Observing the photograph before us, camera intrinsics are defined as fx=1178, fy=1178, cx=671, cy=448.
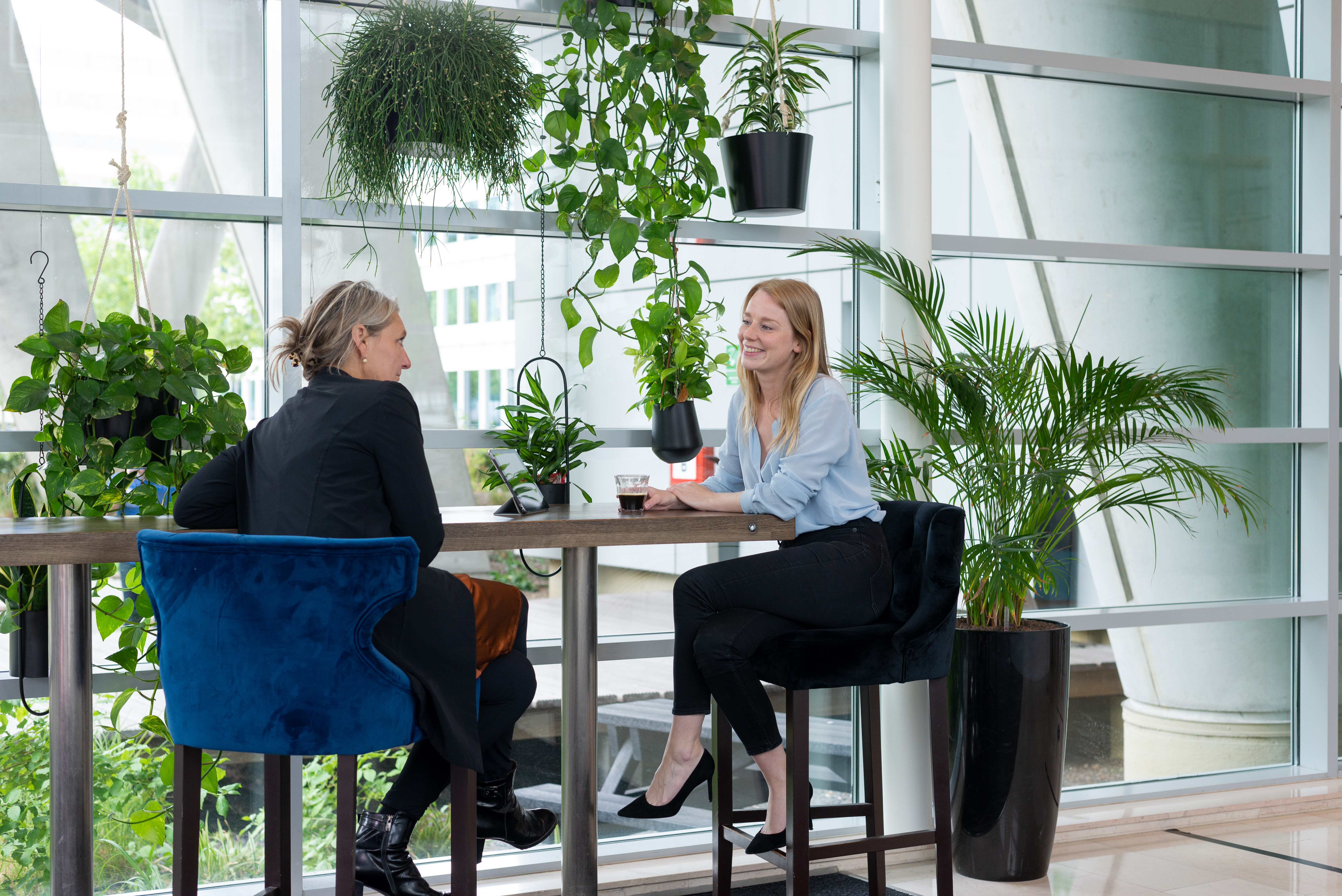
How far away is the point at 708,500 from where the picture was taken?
252 cm

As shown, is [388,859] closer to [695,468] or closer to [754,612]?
[754,612]

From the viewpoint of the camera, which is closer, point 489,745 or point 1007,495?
point 489,745

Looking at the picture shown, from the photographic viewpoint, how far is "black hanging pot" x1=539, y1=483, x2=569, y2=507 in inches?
109

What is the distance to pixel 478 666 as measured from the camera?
7.45 feet

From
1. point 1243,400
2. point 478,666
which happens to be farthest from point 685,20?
point 1243,400

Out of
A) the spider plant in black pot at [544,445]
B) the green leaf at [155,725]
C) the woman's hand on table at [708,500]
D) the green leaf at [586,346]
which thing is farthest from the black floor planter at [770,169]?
the green leaf at [155,725]

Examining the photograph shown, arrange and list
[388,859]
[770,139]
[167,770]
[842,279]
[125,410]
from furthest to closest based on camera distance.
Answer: [842,279] → [770,139] → [167,770] → [125,410] → [388,859]

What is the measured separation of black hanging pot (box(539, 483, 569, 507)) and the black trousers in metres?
0.45

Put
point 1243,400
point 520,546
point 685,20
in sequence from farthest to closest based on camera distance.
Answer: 1. point 1243,400
2. point 685,20
3. point 520,546

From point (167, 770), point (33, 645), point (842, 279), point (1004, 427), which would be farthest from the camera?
point (842, 279)

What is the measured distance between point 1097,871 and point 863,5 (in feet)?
8.08

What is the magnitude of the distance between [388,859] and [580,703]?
533 mm

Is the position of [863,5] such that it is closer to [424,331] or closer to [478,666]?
[424,331]


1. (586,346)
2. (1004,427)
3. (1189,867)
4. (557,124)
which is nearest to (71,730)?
(586,346)
